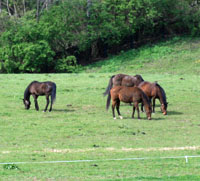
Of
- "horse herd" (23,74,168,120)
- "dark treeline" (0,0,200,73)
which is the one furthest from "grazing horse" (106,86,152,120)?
"dark treeline" (0,0,200,73)

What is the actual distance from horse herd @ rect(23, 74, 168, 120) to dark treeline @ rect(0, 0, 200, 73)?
25.6 m

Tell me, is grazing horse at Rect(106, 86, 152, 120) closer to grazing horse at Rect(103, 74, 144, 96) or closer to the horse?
the horse

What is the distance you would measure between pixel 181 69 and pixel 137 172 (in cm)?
3047

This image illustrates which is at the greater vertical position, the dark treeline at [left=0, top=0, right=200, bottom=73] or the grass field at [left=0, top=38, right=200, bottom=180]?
the dark treeline at [left=0, top=0, right=200, bottom=73]

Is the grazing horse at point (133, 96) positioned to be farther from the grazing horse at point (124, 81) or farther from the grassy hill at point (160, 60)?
the grassy hill at point (160, 60)

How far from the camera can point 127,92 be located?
18391mm

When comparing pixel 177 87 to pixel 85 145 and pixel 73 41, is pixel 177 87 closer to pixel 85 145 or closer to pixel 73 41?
pixel 85 145

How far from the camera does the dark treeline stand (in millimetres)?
48000

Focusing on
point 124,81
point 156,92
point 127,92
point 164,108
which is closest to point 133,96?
point 127,92

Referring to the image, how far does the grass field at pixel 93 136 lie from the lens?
34.8ft

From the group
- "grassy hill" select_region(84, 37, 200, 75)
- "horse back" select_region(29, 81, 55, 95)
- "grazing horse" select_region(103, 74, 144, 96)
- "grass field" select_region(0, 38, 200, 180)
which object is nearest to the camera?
"grass field" select_region(0, 38, 200, 180)

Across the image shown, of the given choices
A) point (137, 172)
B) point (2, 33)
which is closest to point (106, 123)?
point (137, 172)

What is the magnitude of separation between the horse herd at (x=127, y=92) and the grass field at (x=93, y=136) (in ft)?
1.79

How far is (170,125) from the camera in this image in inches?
688
